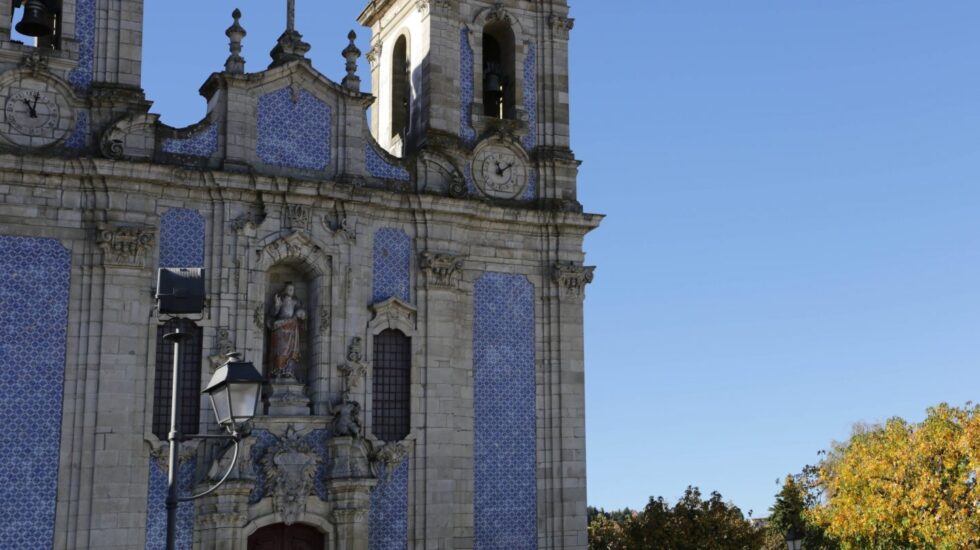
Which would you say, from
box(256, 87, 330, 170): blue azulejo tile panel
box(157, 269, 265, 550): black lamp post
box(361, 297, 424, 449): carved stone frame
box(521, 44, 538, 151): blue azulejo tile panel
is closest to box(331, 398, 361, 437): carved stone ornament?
box(361, 297, 424, 449): carved stone frame

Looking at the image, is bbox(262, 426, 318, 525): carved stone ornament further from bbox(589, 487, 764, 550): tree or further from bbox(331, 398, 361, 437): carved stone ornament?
bbox(589, 487, 764, 550): tree

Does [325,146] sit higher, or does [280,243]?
[325,146]

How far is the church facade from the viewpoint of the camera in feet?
61.2

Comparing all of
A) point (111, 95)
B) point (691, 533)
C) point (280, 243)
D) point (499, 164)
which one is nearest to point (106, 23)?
point (111, 95)

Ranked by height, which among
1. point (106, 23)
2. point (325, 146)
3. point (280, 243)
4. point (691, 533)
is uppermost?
point (106, 23)

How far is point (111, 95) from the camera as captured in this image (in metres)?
19.7

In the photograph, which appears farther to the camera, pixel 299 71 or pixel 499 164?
pixel 499 164

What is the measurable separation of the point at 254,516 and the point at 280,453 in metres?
1.08

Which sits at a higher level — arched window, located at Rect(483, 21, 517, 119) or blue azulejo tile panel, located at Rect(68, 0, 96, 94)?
arched window, located at Rect(483, 21, 517, 119)

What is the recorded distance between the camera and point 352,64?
22250 millimetres

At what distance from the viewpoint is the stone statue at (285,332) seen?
2016 cm

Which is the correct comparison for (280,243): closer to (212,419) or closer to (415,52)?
(212,419)

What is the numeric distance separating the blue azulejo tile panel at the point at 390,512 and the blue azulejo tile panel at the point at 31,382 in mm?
5206

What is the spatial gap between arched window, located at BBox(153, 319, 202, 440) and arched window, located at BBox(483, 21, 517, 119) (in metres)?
7.81
